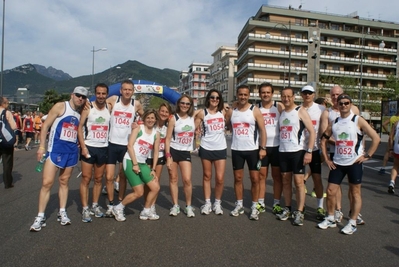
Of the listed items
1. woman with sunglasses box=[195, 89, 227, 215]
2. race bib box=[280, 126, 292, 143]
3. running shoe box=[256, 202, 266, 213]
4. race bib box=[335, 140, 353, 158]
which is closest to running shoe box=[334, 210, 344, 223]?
race bib box=[335, 140, 353, 158]

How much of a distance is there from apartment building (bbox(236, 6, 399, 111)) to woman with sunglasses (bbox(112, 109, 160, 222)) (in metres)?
56.5

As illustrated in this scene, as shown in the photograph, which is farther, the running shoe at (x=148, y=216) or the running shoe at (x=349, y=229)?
the running shoe at (x=148, y=216)

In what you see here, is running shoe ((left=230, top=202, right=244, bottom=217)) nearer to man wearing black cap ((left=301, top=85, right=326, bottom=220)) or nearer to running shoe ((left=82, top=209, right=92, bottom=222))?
man wearing black cap ((left=301, top=85, right=326, bottom=220))

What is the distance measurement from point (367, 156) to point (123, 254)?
3.71 m

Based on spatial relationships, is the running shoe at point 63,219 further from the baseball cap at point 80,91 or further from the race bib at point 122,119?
the baseball cap at point 80,91

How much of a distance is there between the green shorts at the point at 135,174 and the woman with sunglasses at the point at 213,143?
3.33 ft

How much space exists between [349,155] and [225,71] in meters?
85.2

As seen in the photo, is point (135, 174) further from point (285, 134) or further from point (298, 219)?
point (298, 219)

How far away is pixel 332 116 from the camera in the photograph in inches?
233

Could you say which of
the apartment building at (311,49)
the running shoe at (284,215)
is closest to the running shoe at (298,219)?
the running shoe at (284,215)

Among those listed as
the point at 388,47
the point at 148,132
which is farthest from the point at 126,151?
the point at 388,47

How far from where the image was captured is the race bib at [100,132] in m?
5.49

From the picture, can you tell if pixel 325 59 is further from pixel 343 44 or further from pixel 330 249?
pixel 330 249

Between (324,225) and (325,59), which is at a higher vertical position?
(325,59)
